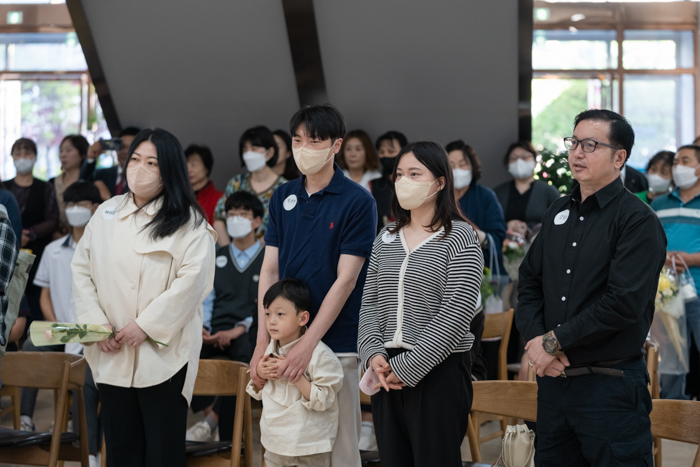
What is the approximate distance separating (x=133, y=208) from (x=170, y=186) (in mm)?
165

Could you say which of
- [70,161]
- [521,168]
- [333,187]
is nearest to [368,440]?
[333,187]

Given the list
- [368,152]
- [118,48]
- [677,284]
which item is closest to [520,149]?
[368,152]

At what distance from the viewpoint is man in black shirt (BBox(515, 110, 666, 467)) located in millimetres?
2221

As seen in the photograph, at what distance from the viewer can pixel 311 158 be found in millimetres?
2660

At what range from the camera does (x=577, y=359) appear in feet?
7.57

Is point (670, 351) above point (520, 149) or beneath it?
beneath

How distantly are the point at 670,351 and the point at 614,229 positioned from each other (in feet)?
8.18

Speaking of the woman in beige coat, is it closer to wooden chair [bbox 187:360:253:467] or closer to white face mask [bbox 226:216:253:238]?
wooden chair [bbox 187:360:253:467]

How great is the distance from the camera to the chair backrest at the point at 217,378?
3.00 meters

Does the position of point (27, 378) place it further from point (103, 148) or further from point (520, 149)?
point (520, 149)

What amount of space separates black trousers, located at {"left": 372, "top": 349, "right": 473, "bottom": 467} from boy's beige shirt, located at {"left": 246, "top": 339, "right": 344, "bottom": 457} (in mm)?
201

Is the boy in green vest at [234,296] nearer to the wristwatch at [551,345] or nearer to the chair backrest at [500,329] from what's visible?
the chair backrest at [500,329]

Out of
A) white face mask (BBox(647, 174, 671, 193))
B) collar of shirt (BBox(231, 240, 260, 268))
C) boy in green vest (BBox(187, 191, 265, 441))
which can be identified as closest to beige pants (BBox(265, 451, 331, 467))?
boy in green vest (BBox(187, 191, 265, 441))

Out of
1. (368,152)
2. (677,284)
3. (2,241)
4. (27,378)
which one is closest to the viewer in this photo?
(2,241)
